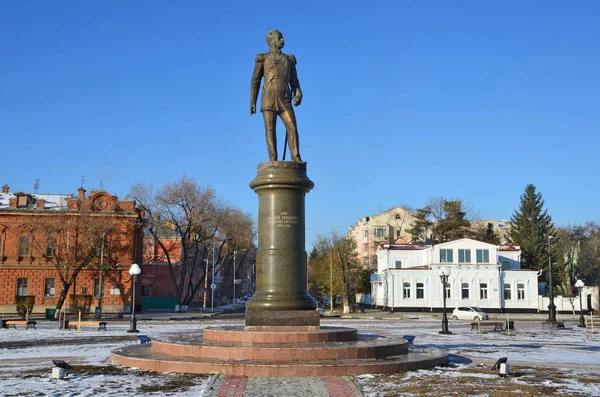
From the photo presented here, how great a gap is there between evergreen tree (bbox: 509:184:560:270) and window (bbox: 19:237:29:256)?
49.7 meters

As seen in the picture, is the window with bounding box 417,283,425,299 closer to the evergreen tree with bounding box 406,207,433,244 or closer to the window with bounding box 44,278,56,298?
the evergreen tree with bounding box 406,207,433,244

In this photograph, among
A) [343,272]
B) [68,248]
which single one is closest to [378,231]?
[343,272]

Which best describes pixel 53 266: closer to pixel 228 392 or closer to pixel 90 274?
pixel 90 274

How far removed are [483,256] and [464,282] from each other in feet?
9.67

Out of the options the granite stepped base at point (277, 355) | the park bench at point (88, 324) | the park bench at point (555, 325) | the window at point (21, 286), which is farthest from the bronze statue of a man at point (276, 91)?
the window at point (21, 286)

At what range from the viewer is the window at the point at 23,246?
4828 cm

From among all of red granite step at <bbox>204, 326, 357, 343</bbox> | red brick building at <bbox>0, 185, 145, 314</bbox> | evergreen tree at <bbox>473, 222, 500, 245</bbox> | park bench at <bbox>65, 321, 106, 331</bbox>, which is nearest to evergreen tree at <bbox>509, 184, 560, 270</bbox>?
evergreen tree at <bbox>473, 222, 500, 245</bbox>

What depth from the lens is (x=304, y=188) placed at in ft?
49.5

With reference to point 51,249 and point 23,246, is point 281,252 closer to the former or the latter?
point 51,249

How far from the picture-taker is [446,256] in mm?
53938

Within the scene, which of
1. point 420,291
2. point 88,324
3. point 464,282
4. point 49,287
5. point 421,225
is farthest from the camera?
point 421,225

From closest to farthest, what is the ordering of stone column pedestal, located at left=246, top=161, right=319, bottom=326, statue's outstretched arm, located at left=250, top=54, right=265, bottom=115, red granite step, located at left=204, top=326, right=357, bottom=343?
red granite step, located at left=204, top=326, right=357, bottom=343
stone column pedestal, located at left=246, top=161, right=319, bottom=326
statue's outstretched arm, located at left=250, top=54, right=265, bottom=115

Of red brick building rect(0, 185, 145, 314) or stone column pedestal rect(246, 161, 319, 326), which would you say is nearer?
stone column pedestal rect(246, 161, 319, 326)

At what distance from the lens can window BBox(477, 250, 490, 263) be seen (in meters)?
53.8
